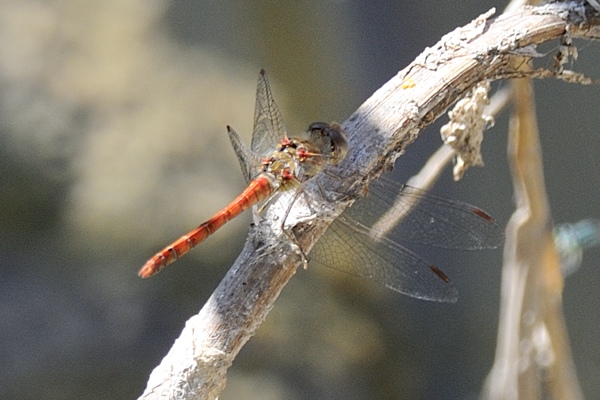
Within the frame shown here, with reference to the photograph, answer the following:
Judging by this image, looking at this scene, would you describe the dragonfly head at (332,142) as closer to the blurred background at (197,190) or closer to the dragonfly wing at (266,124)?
the dragonfly wing at (266,124)

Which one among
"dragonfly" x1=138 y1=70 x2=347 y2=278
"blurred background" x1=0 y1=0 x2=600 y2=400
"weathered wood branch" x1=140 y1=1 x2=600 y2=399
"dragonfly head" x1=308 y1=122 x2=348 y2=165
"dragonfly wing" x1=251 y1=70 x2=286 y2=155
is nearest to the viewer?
"weathered wood branch" x1=140 y1=1 x2=600 y2=399

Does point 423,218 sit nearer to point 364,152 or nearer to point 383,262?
point 383,262

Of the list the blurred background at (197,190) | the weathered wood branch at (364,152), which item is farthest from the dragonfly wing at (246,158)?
the blurred background at (197,190)

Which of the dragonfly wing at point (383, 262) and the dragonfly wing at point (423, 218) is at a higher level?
the dragonfly wing at point (423, 218)

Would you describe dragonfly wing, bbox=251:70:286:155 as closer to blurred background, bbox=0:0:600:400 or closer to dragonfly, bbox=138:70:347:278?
dragonfly, bbox=138:70:347:278

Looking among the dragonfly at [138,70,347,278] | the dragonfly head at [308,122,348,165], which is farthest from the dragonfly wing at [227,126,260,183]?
the dragonfly head at [308,122,348,165]

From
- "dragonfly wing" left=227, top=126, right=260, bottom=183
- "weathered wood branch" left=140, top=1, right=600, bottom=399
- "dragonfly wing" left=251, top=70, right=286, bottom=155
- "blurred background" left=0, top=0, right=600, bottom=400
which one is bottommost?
"weathered wood branch" left=140, top=1, right=600, bottom=399

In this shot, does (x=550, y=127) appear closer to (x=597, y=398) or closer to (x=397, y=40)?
(x=397, y=40)

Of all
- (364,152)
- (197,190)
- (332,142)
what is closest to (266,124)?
(332,142)
